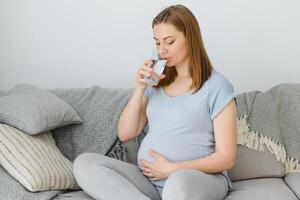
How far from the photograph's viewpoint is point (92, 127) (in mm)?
2076

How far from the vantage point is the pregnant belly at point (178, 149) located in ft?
5.65

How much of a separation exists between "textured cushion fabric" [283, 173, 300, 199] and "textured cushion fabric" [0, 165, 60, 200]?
885 millimetres

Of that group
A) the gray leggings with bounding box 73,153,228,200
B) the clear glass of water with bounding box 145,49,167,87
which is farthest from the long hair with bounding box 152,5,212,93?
the gray leggings with bounding box 73,153,228,200

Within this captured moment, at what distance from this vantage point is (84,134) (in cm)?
207

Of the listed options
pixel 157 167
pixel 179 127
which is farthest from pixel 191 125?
pixel 157 167

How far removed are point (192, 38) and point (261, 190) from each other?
597mm

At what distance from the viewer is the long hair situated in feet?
5.76

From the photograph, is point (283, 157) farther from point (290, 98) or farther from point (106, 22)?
A: point (106, 22)

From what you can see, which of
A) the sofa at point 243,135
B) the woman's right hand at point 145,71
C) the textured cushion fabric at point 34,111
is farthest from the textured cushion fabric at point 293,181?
the textured cushion fabric at point 34,111

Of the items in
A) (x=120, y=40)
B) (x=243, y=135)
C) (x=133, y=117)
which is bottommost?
(x=243, y=135)

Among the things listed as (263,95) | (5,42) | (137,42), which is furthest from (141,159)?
(5,42)

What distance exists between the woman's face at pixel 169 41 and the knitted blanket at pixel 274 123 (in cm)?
50

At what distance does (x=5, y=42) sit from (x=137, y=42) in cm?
66

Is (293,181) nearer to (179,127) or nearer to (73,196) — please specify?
(179,127)
